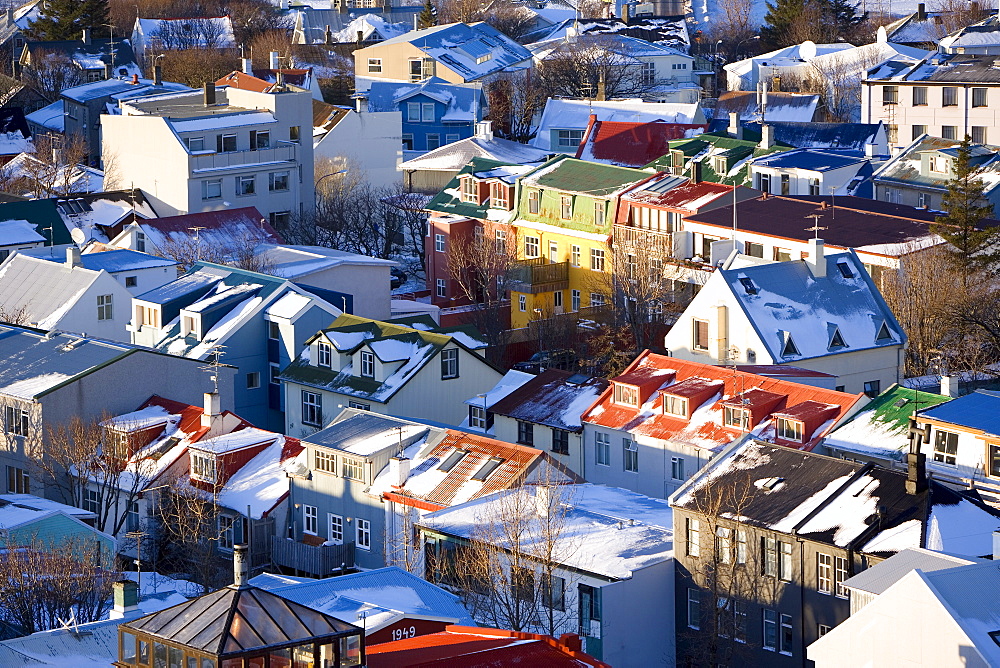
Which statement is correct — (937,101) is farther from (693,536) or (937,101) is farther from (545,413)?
(693,536)

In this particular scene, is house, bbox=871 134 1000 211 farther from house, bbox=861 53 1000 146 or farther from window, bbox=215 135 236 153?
window, bbox=215 135 236 153

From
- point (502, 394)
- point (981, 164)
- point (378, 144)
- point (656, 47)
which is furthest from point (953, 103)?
point (502, 394)

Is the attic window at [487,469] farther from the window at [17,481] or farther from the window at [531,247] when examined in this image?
the window at [531,247]

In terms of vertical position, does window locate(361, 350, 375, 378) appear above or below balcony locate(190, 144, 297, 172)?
below

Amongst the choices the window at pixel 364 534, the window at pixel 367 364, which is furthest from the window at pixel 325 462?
the window at pixel 367 364

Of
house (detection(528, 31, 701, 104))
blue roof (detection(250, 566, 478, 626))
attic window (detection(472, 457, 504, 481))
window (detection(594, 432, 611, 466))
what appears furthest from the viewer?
house (detection(528, 31, 701, 104))

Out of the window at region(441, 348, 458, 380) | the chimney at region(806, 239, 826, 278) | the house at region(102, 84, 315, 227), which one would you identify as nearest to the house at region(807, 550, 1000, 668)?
the window at region(441, 348, 458, 380)

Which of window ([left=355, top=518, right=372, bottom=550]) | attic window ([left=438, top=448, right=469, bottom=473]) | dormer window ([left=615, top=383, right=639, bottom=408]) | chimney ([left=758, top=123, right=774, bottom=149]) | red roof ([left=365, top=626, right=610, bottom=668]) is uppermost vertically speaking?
chimney ([left=758, top=123, right=774, bottom=149])
